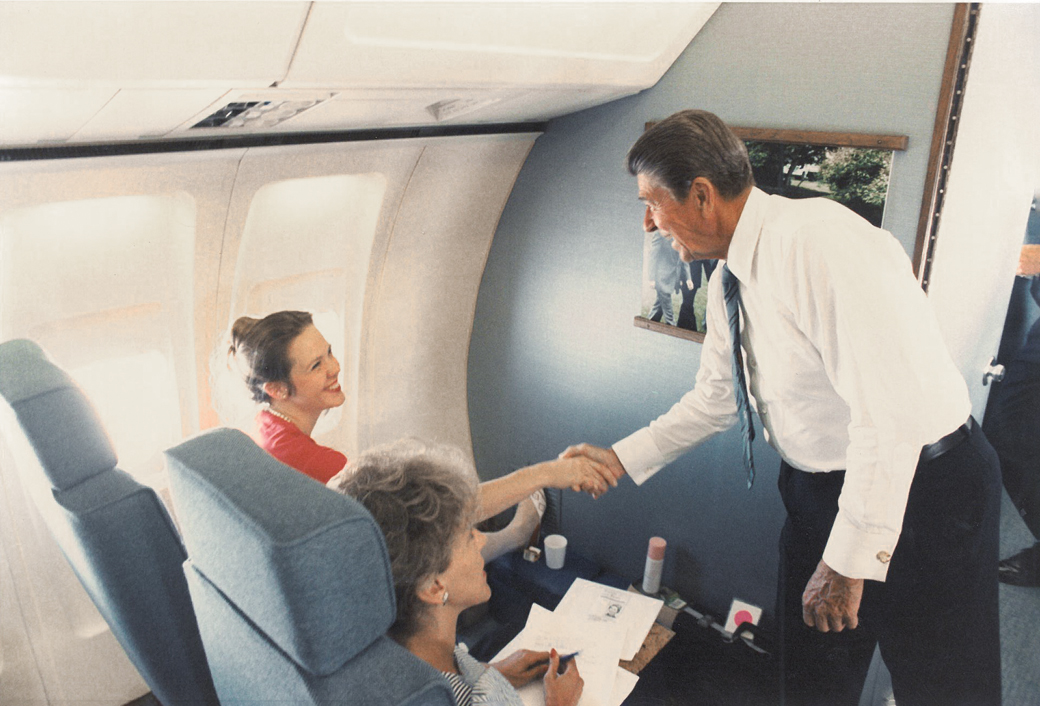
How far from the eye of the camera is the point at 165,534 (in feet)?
5.81

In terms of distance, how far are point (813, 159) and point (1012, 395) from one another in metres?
2.16

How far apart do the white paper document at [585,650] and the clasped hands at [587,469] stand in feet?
1.41

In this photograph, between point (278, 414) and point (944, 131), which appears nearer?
point (944, 131)

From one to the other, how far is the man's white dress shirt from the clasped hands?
2.39 feet

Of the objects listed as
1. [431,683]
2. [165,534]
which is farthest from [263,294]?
[431,683]

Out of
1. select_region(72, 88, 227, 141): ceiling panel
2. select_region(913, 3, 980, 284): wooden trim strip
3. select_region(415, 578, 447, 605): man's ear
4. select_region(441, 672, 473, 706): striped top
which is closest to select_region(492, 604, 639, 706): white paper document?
select_region(441, 672, 473, 706): striped top

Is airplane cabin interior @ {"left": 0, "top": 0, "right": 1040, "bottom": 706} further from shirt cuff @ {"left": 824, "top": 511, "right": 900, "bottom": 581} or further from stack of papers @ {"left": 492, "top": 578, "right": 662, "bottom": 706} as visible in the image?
shirt cuff @ {"left": 824, "top": 511, "right": 900, "bottom": 581}

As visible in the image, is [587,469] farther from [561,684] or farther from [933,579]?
[933,579]

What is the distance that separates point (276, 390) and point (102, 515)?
0.83 m

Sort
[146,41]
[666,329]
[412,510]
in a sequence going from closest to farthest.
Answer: [146,41] < [412,510] < [666,329]

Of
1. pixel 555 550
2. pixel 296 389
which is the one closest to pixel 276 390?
pixel 296 389

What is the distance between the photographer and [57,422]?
1.65 m

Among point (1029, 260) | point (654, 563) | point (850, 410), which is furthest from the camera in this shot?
point (1029, 260)

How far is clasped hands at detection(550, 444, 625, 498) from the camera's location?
2453mm
